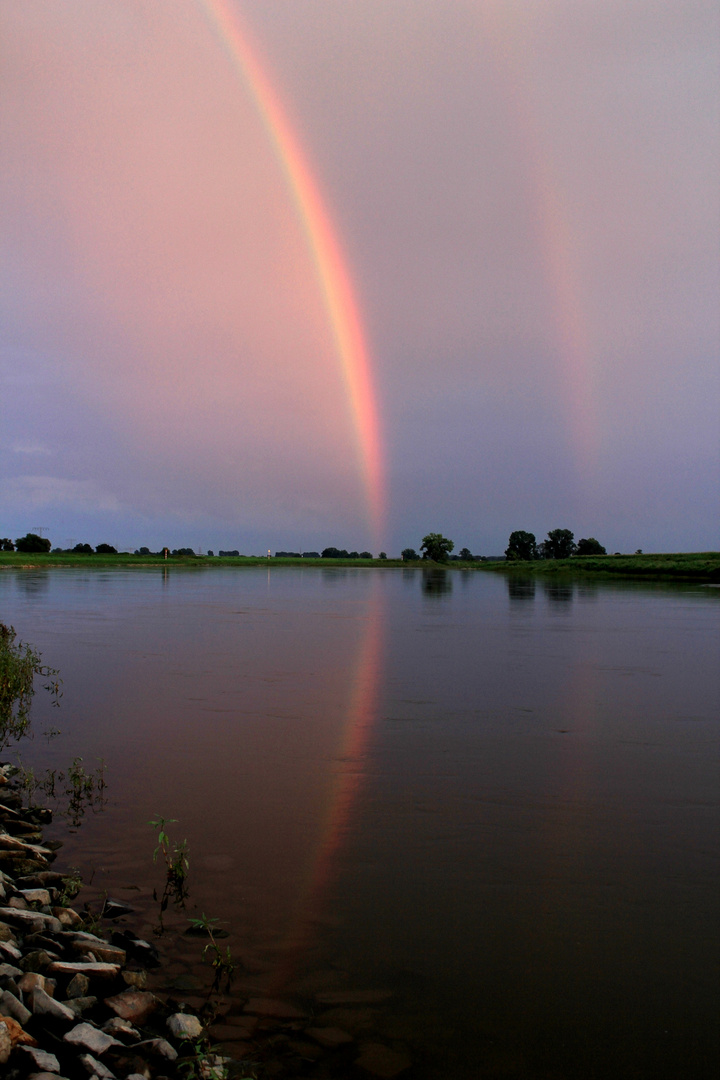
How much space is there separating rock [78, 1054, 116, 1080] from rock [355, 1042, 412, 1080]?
206 cm

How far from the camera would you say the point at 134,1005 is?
6352 millimetres

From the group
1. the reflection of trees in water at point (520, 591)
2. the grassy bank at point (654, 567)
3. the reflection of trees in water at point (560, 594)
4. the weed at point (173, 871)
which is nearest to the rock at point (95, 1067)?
the weed at point (173, 871)

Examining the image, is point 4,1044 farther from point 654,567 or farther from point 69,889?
point 654,567

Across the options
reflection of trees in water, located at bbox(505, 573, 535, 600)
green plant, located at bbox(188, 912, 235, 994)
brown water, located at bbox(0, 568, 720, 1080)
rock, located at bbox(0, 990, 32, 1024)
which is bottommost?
reflection of trees in water, located at bbox(505, 573, 535, 600)

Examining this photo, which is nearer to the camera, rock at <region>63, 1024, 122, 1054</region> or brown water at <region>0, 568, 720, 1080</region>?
rock at <region>63, 1024, 122, 1054</region>

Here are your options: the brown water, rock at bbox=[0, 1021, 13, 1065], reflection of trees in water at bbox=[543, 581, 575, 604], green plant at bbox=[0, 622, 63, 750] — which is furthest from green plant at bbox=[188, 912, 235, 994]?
reflection of trees in water at bbox=[543, 581, 575, 604]

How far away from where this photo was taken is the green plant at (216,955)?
7.33 metres

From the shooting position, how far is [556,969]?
25.4 ft

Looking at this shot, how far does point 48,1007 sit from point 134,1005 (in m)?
0.82

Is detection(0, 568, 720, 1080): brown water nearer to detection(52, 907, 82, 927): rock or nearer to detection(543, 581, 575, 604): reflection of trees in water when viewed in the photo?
detection(52, 907, 82, 927): rock

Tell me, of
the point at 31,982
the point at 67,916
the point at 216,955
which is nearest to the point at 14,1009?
the point at 31,982

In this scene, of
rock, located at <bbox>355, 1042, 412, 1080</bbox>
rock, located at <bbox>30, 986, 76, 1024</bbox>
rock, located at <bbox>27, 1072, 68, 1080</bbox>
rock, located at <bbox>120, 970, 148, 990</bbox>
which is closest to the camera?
rock, located at <bbox>27, 1072, 68, 1080</bbox>

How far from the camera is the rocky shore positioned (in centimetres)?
549

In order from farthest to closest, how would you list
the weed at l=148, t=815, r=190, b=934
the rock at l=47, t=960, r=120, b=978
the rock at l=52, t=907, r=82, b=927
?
the weed at l=148, t=815, r=190, b=934 → the rock at l=52, t=907, r=82, b=927 → the rock at l=47, t=960, r=120, b=978
